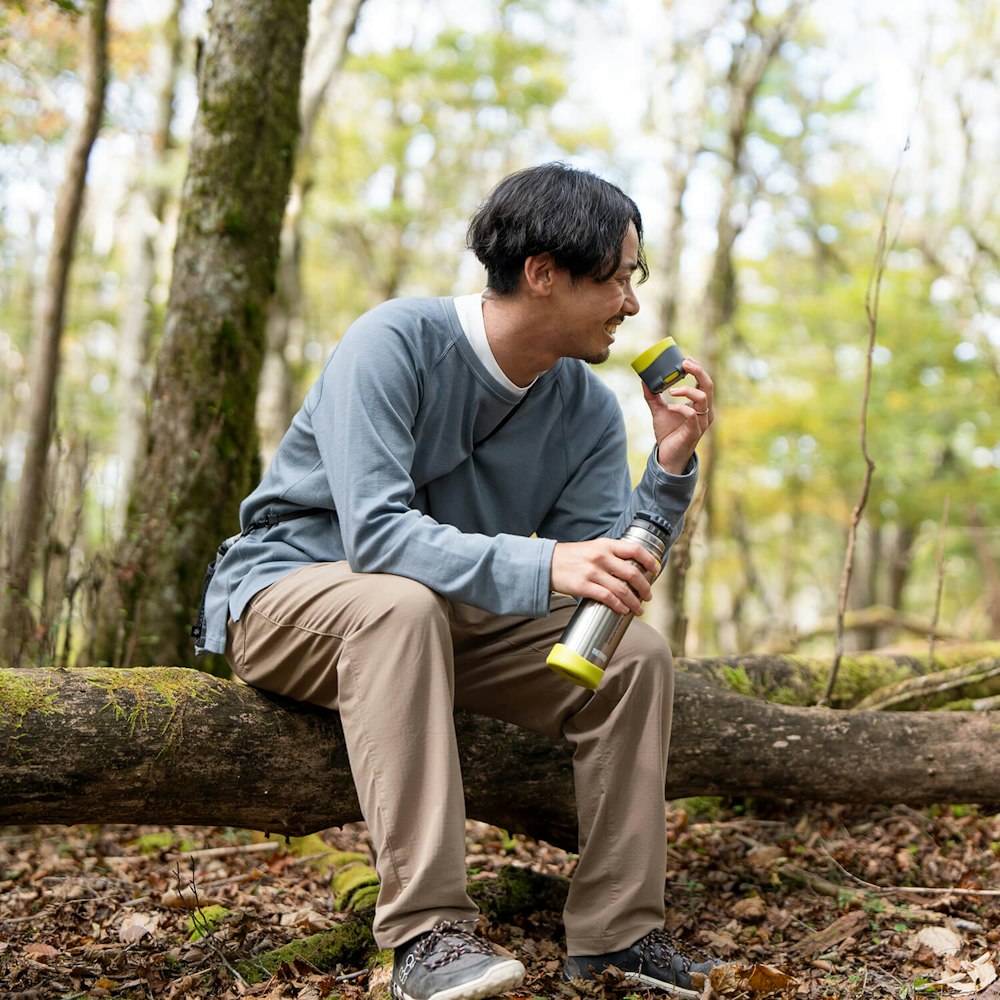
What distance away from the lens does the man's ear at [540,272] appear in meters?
2.66

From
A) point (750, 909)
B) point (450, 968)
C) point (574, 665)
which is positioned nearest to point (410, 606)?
point (574, 665)

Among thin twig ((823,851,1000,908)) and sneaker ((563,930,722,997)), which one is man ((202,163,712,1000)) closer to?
sneaker ((563,930,722,997))

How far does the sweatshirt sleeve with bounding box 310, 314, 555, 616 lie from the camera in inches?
90.9

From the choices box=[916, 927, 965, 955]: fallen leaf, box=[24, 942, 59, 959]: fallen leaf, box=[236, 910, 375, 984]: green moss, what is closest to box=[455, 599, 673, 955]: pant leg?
box=[236, 910, 375, 984]: green moss

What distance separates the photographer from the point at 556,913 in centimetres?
302

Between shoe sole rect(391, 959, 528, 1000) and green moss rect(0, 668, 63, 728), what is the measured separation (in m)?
1.13

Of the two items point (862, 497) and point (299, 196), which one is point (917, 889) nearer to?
point (862, 497)

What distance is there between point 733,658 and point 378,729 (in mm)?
2292

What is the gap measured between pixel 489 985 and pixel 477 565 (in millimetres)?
866

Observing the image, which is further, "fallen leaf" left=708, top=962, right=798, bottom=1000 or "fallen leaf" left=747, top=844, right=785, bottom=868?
"fallen leaf" left=747, top=844, right=785, bottom=868

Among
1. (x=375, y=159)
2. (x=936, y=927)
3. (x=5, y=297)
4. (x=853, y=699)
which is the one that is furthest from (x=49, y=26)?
(x=936, y=927)

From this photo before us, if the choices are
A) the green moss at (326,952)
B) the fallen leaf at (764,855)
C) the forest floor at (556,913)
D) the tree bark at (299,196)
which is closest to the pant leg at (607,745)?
the forest floor at (556,913)

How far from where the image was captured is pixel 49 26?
12.8m

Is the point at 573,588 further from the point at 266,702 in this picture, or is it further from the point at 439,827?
the point at 266,702
